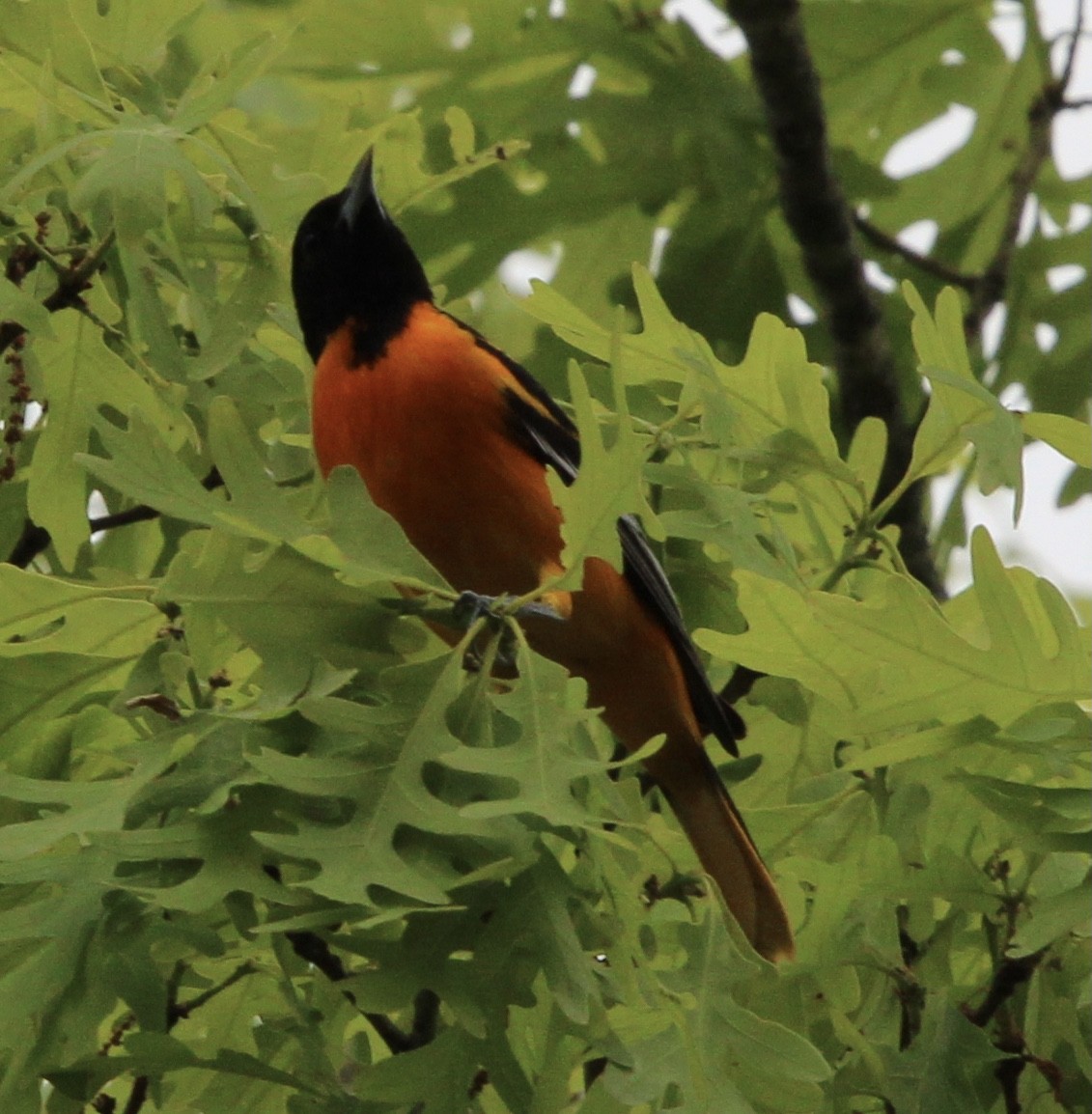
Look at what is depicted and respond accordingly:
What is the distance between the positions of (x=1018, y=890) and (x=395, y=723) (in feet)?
2.49

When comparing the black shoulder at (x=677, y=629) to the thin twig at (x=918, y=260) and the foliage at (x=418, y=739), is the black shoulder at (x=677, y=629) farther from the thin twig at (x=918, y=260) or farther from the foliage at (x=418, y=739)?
the thin twig at (x=918, y=260)

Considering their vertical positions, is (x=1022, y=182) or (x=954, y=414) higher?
(x=954, y=414)

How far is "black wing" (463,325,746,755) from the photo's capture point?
2477mm

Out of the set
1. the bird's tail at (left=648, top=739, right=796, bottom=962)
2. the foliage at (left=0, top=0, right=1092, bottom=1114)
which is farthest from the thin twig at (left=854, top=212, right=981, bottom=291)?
the bird's tail at (left=648, top=739, right=796, bottom=962)

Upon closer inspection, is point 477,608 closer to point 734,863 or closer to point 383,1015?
point 383,1015

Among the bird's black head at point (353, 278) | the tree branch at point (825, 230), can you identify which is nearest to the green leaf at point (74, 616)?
the bird's black head at point (353, 278)

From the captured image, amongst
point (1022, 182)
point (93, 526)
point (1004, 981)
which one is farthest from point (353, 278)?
point (1022, 182)

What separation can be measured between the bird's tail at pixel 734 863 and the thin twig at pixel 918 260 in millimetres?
1931

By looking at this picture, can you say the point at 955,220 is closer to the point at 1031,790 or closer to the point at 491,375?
the point at 491,375

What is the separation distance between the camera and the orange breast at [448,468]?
103 inches

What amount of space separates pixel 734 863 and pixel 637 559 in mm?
505

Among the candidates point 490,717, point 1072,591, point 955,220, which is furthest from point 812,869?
point 1072,591

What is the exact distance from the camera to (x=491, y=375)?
2.79 m

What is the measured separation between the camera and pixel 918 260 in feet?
13.5
